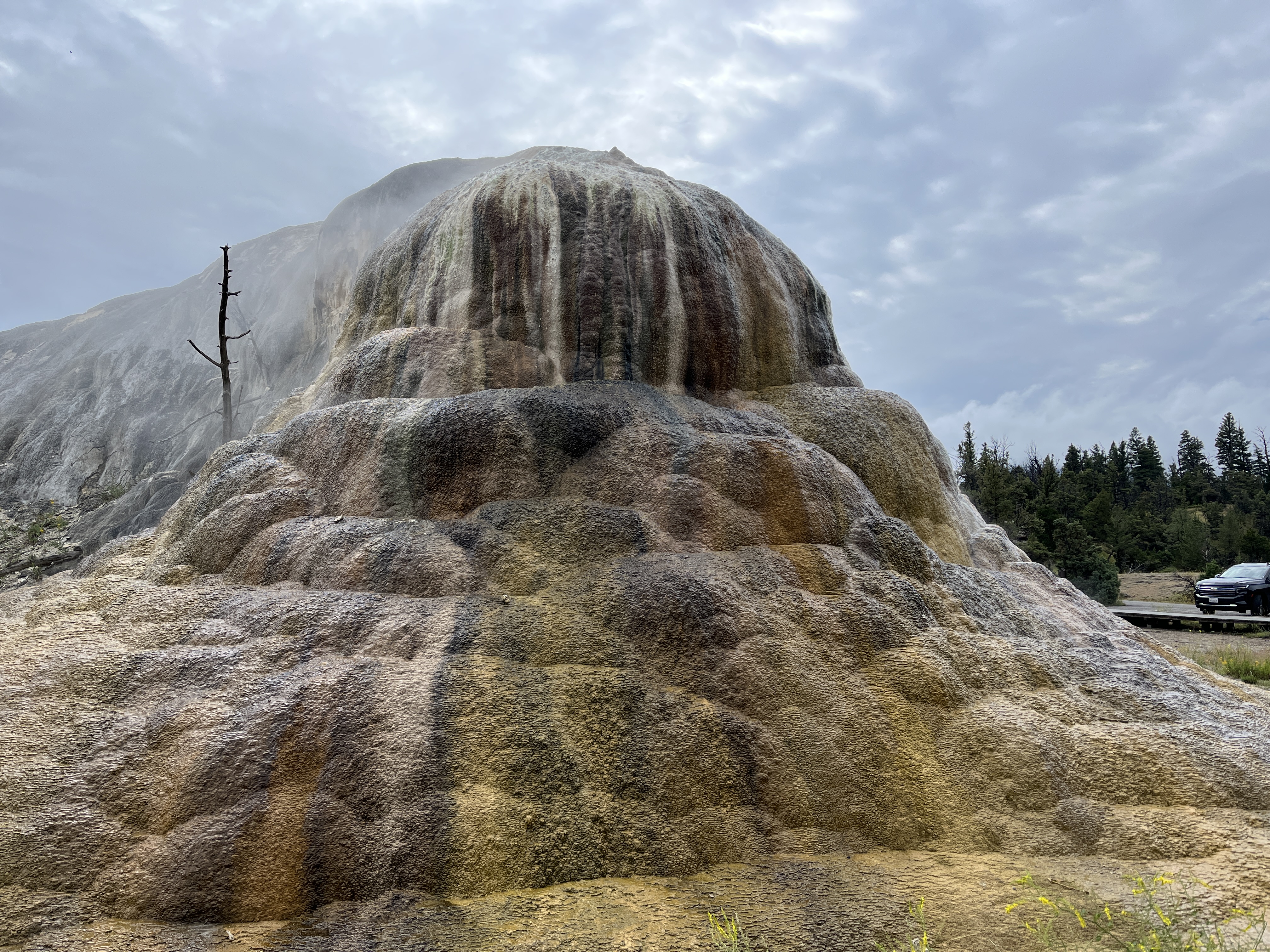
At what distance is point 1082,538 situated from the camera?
77.3ft

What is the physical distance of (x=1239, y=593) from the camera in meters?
16.7

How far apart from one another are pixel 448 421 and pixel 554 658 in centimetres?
226

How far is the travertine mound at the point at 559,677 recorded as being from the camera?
3.37 meters

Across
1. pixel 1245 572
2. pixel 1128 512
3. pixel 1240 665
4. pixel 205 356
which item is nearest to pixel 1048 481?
pixel 1128 512

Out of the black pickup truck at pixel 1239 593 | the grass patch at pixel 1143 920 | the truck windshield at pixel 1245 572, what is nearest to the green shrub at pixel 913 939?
the grass patch at pixel 1143 920

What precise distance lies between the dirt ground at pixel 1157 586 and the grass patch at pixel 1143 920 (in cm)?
2428

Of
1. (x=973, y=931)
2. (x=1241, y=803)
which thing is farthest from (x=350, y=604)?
(x=1241, y=803)

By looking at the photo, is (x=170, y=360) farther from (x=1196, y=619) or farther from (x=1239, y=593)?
(x=1239, y=593)

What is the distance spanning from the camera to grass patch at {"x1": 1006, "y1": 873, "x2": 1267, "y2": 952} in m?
2.91

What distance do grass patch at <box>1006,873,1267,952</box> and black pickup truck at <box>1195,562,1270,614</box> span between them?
55.8 ft

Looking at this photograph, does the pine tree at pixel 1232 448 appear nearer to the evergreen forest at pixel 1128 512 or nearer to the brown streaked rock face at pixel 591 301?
the evergreen forest at pixel 1128 512

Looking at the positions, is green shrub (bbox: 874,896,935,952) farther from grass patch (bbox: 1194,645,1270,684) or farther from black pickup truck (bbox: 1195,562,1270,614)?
black pickup truck (bbox: 1195,562,1270,614)

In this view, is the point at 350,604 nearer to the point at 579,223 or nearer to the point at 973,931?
the point at 973,931

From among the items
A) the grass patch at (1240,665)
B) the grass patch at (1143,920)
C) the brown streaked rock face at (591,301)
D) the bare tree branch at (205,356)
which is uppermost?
the bare tree branch at (205,356)
